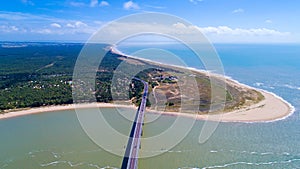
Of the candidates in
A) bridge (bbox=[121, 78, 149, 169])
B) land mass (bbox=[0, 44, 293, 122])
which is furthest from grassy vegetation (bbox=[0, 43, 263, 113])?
bridge (bbox=[121, 78, 149, 169])

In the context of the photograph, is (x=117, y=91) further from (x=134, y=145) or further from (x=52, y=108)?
(x=134, y=145)

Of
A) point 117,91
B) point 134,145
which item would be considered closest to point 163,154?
point 134,145

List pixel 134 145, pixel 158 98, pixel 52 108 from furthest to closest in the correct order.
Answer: pixel 158 98 → pixel 52 108 → pixel 134 145

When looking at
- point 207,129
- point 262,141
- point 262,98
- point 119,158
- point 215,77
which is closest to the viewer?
point 119,158

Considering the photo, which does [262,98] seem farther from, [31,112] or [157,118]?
[31,112]

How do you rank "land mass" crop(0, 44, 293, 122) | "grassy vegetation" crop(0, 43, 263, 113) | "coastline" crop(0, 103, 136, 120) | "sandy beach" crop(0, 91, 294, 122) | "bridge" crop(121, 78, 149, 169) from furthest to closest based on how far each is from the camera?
"grassy vegetation" crop(0, 43, 263, 113) → "land mass" crop(0, 44, 293, 122) → "coastline" crop(0, 103, 136, 120) → "sandy beach" crop(0, 91, 294, 122) → "bridge" crop(121, 78, 149, 169)

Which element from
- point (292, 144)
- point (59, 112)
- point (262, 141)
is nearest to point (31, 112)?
point (59, 112)

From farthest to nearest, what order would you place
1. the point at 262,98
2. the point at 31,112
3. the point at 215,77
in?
the point at 215,77 < the point at 262,98 < the point at 31,112

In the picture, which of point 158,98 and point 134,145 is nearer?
point 134,145

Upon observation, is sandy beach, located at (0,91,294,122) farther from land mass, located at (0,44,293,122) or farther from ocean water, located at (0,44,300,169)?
ocean water, located at (0,44,300,169)

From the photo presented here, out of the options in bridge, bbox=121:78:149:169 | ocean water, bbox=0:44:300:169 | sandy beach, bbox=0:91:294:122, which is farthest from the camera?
sandy beach, bbox=0:91:294:122

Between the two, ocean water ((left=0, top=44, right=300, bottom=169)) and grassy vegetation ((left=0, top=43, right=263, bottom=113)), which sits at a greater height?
grassy vegetation ((left=0, top=43, right=263, bottom=113))
